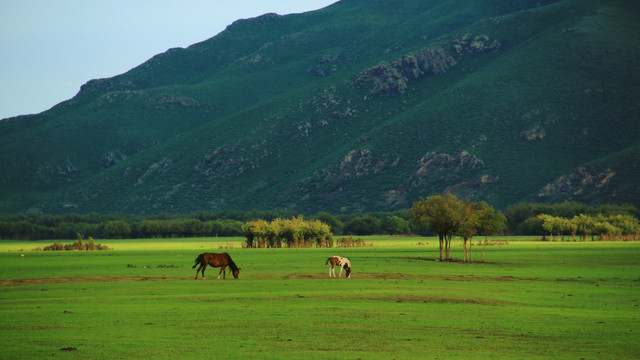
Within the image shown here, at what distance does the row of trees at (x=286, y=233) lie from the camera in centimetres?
8875

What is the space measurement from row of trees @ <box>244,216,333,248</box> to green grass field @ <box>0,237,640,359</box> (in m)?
39.5

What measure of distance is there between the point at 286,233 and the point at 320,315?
204ft

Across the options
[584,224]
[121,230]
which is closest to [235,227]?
[121,230]

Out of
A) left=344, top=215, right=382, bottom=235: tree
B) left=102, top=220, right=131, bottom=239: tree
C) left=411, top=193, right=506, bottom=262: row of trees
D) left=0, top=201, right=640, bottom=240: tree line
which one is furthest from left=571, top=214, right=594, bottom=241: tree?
left=102, top=220, right=131, bottom=239: tree

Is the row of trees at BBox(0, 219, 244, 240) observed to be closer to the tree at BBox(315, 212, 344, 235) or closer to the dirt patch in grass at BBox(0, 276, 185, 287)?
the tree at BBox(315, 212, 344, 235)

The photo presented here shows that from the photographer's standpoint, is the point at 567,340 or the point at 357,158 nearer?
the point at 567,340

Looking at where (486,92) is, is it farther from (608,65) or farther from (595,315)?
(595,315)

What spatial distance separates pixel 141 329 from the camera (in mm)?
23938

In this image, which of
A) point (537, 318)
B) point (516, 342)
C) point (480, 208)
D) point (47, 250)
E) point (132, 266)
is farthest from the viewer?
point (47, 250)

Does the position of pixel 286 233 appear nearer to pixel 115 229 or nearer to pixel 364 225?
pixel 364 225

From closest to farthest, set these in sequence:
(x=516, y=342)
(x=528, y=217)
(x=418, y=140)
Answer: (x=516, y=342) → (x=528, y=217) → (x=418, y=140)

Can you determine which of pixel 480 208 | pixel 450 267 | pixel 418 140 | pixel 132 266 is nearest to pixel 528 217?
pixel 418 140

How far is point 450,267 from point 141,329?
110 ft

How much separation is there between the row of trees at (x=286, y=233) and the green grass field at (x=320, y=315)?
39.5 metres
